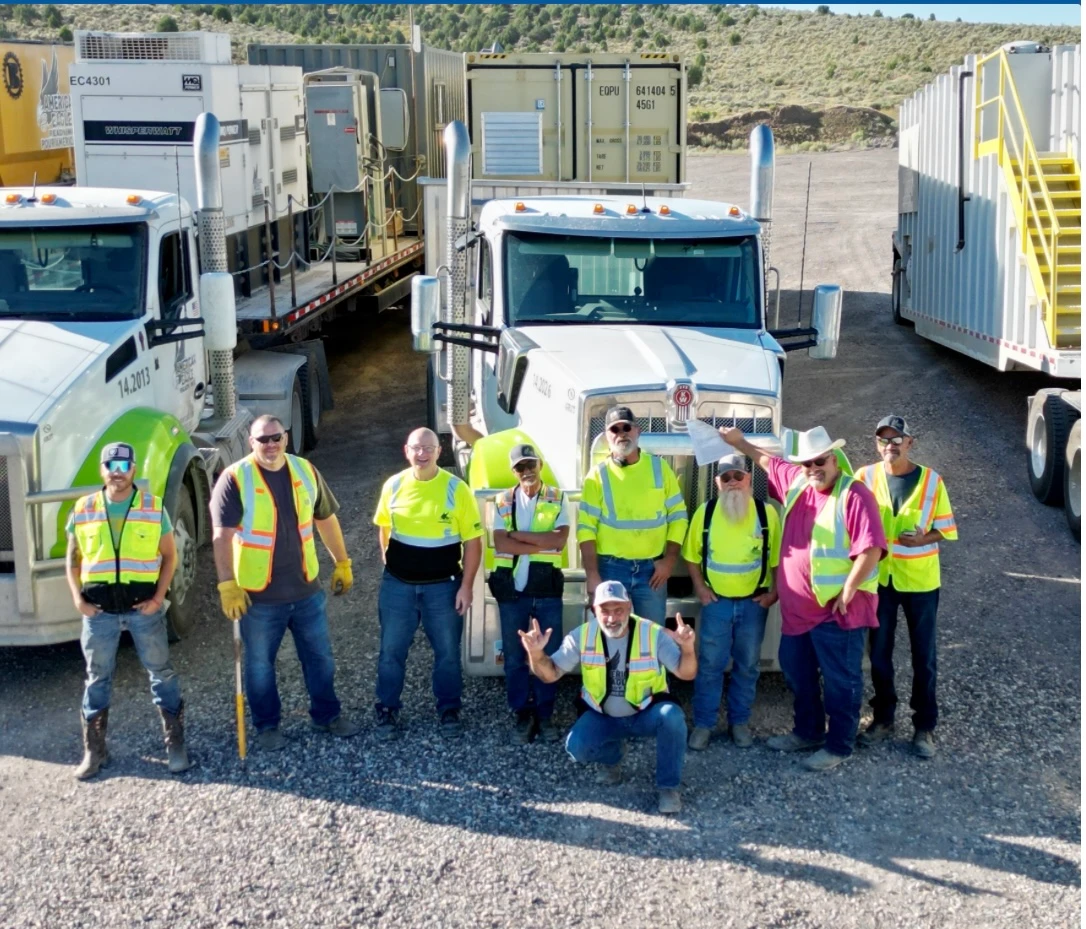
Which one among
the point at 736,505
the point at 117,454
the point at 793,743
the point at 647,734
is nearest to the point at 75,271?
the point at 117,454

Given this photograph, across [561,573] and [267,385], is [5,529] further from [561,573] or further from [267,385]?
[267,385]

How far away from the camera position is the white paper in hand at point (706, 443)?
7.27 metres

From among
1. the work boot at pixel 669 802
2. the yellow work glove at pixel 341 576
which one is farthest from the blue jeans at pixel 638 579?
the yellow work glove at pixel 341 576

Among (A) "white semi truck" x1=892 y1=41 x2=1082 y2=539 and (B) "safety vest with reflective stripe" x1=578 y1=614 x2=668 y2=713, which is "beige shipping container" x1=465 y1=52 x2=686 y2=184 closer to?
(A) "white semi truck" x1=892 y1=41 x2=1082 y2=539

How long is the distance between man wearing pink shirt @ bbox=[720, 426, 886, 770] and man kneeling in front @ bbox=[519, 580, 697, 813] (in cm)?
71

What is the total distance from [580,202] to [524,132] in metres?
3.74

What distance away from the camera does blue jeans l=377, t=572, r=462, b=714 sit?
7273 millimetres

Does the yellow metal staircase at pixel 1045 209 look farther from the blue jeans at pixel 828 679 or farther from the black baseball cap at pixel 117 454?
the black baseball cap at pixel 117 454

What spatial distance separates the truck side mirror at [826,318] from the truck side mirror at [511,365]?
1.80 metres

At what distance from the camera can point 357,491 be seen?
12.1 metres

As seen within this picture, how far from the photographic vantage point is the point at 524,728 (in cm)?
743

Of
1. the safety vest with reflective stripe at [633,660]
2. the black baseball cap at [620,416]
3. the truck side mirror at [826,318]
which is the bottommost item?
the safety vest with reflective stripe at [633,660]

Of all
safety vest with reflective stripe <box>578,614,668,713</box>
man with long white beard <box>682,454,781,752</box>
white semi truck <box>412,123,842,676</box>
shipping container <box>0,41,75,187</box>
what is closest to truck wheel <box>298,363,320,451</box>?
white semi truck <box>412,123,842,676</box>

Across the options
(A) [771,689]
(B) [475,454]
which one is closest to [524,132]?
(B) [475,454]
